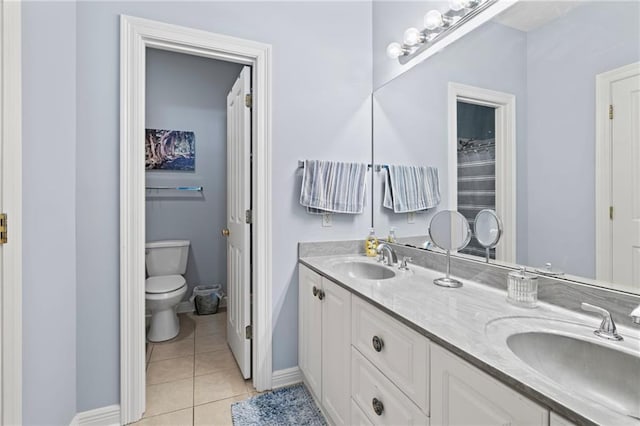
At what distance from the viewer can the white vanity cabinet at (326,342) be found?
4.33ft

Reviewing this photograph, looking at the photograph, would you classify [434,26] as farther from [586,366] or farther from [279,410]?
[279,410]

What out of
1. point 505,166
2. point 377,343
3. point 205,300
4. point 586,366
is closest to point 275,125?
point 505,166

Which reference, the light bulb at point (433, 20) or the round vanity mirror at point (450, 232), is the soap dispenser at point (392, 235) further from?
the light bulb at point (433, 20)

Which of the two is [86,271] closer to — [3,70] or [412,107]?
[3,70]

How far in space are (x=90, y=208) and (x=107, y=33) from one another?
864 millimetres

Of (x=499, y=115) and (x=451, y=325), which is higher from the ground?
(x=499, y=115)

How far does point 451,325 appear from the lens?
0.87 m

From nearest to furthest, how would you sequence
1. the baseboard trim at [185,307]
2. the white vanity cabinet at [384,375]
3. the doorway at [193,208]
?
the white vanity cabinet at [384,375]
the doorway at [193,208]
the baseboard trim at [185,307]

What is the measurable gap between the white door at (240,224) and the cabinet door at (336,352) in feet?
2.04

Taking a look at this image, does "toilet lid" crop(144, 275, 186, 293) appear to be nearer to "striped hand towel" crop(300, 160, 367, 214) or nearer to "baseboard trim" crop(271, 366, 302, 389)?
"baseboard trim" crop(271, 366, 302, 389)

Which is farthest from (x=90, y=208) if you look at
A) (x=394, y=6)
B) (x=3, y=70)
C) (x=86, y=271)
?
(x=394, y=6)

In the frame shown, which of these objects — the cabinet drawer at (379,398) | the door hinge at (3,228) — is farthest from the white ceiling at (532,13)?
the door hinge at (3,228)

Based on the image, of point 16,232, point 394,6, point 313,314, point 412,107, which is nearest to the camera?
point 16,232

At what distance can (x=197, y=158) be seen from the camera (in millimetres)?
3229
